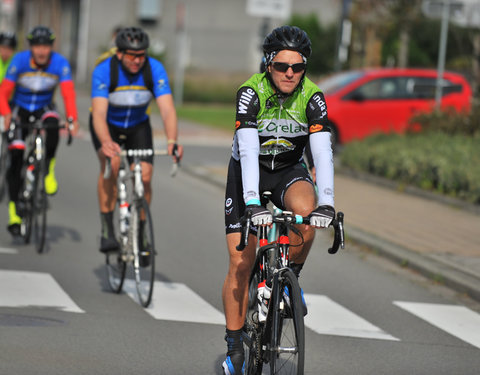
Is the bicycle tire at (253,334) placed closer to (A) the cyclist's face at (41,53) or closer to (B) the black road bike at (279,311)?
(B) the black road bike at (279,311)

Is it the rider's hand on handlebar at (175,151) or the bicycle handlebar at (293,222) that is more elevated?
the rider's hand on handlebar at (175,151)

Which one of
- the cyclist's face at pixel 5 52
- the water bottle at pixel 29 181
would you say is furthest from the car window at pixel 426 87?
the water bottle at pixel 29 181

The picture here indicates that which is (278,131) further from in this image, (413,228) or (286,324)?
(413,228)

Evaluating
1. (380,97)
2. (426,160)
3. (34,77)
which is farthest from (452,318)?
(380,97)

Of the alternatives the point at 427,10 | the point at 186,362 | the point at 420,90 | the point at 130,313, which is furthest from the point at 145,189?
the point at 420,90

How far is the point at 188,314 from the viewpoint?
7672 millimetres

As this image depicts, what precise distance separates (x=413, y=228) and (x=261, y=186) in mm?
6287

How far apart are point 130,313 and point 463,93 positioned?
16288 millimetres

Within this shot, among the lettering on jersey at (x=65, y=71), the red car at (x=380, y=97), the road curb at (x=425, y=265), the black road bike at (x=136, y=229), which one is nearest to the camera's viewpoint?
the black road bike at (x=136, y=229)

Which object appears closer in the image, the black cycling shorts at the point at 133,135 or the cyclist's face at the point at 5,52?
the black cycling shorts at the point at 133,135

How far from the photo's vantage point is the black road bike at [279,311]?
491 cm

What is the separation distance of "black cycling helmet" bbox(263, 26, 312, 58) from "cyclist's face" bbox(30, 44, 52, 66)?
488 cm

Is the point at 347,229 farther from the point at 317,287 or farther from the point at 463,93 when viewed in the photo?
the point at 463,93

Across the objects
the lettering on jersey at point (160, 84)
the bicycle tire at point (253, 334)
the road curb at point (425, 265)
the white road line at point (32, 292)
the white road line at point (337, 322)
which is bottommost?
the white road line at point (32, 292)
